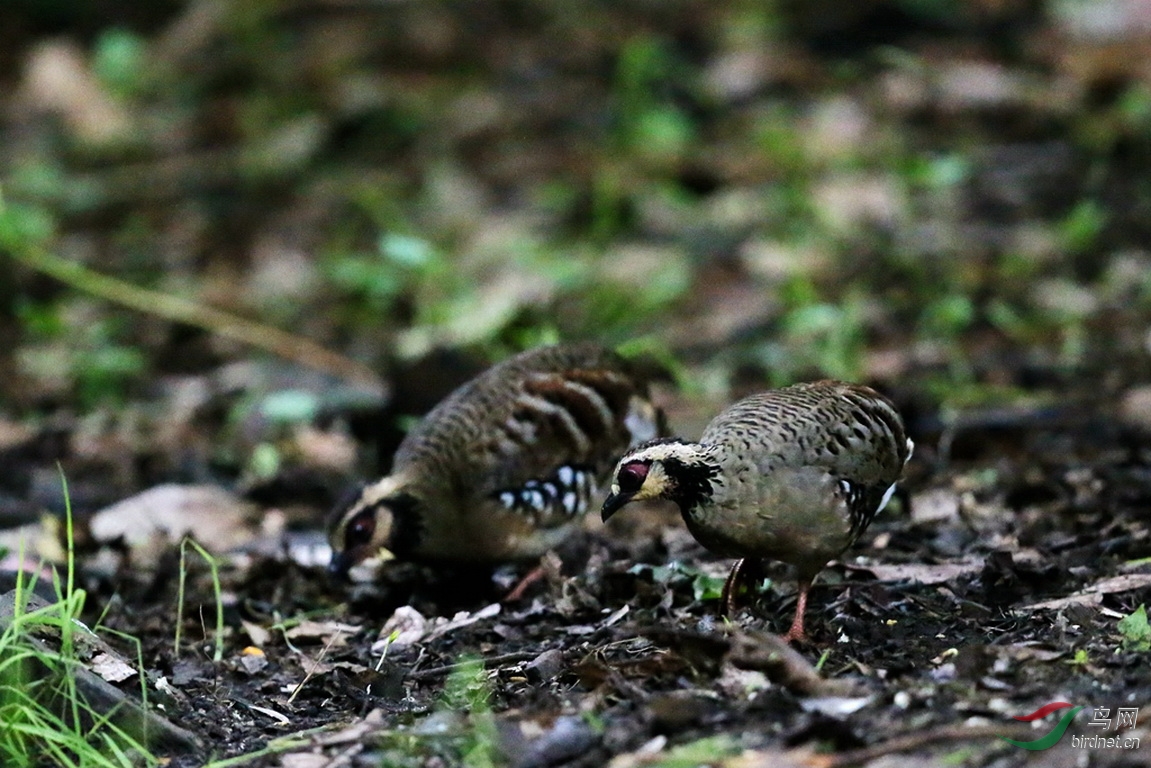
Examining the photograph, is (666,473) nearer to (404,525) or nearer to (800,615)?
(800,615)

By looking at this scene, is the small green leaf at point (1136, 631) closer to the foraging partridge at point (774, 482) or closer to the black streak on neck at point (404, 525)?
the foraging partridge at point (774, 482)

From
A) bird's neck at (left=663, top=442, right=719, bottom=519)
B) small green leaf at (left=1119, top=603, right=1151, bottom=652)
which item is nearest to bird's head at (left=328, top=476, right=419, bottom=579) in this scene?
bird's neck at (left=663, top=442, right=719, bottom=519)

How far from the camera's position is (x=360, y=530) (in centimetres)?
588

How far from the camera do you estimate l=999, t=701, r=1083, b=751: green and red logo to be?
3553mm

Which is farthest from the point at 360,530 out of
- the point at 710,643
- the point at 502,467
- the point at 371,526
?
the point at 710,643

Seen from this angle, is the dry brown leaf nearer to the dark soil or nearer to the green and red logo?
the dark soil

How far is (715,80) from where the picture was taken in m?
11.9

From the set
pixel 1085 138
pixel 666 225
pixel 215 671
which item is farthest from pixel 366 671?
pixel 1085 138

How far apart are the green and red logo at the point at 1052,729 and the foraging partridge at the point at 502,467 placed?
8.50 feet

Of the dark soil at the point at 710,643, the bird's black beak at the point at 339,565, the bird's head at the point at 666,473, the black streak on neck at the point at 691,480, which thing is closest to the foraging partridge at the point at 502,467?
the bird's black beak at the point at 339,565

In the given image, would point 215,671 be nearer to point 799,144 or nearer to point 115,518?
point 115,518

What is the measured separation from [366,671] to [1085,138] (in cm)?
722

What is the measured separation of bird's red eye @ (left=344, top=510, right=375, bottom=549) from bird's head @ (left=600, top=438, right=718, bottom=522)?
1458 millimetres

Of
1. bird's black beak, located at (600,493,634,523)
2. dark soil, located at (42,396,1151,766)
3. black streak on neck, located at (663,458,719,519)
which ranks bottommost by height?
dark soil, located at (42,396,1151,766)
